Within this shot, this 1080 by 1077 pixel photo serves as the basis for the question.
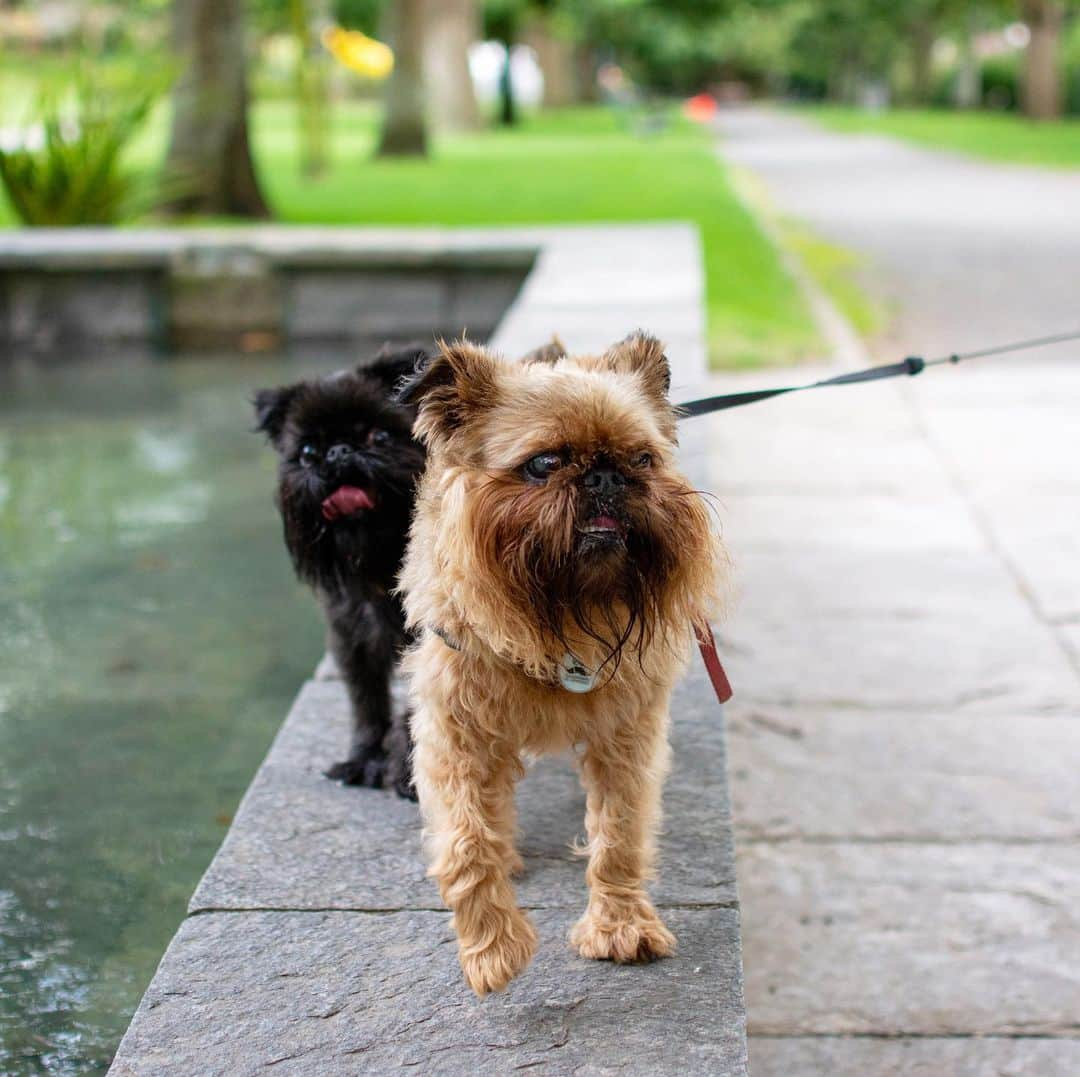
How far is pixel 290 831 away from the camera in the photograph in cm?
374

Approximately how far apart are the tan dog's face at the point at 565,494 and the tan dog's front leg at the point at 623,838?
32 cm

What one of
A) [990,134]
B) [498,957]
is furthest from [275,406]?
[990,134]

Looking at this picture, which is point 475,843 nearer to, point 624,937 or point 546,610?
point 624,937

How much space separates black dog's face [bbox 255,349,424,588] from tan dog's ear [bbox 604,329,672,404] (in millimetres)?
846

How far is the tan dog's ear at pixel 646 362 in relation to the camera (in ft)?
10.4

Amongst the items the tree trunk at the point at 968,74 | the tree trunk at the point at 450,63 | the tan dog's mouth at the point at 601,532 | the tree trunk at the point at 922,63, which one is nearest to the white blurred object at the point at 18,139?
the tan dog's mouth at the point at 601,532

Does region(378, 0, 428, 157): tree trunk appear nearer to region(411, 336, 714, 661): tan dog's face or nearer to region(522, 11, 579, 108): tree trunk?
region(522, 11, 579, 108): tree trunk

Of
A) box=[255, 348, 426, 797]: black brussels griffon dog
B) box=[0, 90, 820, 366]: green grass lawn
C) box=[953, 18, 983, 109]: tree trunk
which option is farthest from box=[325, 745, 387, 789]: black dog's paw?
box=[953, 18, 983, 109]: tree trunk

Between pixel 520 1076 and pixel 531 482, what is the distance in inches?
43.7

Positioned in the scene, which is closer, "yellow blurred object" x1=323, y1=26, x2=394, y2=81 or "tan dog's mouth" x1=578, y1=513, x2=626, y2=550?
"tan dog's mouth" x1=578, y1=513, x2=626, y2=550

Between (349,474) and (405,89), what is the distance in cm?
2961

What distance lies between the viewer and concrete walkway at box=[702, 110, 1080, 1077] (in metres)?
3.77

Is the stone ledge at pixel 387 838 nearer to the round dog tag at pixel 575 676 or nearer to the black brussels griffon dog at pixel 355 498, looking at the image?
the black brussels griffon dog at pixel 355 498

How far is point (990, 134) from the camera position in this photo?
149 ft
